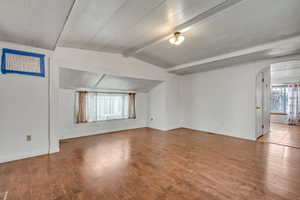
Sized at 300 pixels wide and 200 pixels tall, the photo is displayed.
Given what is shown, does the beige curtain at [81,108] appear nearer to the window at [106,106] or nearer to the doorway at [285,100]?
the window at [106,106]

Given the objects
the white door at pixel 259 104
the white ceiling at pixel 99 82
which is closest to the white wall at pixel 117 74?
the white ceiling at pixel 99 82

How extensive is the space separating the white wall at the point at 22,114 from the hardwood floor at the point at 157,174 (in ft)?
0.91

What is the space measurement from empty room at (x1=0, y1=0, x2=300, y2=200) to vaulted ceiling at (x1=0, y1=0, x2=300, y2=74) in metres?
0.02

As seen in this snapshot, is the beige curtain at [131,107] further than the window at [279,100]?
No

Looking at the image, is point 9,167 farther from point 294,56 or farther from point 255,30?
point 294,56

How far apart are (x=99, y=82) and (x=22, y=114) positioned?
83.6 inches

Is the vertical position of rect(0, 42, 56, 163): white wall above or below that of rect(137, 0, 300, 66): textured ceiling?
below

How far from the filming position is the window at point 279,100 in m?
7.34

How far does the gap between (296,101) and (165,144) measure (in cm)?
761

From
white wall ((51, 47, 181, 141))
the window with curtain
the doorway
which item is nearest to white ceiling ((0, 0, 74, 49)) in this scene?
white wall ((51, 47, 181, 141))

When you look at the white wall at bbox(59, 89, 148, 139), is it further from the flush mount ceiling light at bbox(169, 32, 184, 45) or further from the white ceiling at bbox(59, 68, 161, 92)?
the flush mount ceiling light at bbox(169, 32, 184, 45)

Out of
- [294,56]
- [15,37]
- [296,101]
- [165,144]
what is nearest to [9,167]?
[15,37]

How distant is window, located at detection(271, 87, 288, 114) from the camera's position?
734 centimetres

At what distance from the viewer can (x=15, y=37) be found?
2.58 metres
